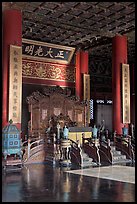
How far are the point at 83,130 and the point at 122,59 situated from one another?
2.48m

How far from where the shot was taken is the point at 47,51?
10.4m

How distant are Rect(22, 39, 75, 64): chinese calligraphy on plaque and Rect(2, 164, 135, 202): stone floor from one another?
4714 millimetres

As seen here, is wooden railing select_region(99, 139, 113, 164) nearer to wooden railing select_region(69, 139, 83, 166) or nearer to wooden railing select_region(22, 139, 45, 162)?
wooden railing select_region(69, 139, 83, 166)

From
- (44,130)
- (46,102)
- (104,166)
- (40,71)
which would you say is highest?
(40,71)

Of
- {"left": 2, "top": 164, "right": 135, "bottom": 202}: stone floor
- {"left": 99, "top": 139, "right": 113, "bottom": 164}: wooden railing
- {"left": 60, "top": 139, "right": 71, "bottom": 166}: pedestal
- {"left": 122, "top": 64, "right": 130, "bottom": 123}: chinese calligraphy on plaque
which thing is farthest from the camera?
{"left": 122, "top": 64, "right": 130, "bottom": 123}: chinese calligraphy on plaque

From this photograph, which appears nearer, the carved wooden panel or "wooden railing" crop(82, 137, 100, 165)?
"wooden railing" crop(82, 137, 100, 165)

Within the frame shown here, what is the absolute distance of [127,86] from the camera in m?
9.27

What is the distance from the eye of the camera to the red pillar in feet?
37.0

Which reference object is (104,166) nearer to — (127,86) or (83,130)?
(83,130)

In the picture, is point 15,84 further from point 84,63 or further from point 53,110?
point 84,63

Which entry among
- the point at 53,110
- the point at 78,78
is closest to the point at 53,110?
the point at 53,110

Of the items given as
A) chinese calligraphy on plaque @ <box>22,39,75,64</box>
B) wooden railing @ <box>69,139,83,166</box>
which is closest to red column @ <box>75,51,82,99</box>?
chinese calligraphy on plaque @ <box>22,39,75,64</box>

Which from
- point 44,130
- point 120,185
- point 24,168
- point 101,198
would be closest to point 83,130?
point 44,130

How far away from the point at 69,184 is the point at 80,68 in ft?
23.8
